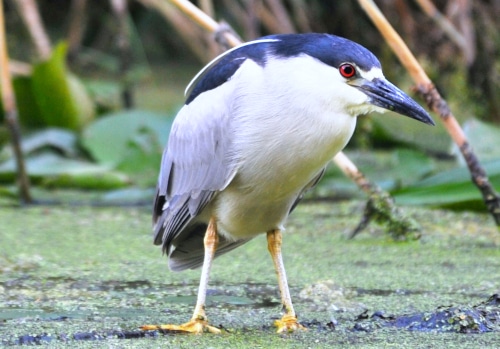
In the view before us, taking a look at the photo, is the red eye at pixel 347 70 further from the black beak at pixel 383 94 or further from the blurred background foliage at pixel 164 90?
the blurred background foliage at pixel 164 90

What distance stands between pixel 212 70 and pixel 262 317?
2.17 feet

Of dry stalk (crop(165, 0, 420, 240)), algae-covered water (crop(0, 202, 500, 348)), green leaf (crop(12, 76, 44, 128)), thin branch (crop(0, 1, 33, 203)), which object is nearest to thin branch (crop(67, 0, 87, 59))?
green leaf (crop(12, 76, 44, 128))

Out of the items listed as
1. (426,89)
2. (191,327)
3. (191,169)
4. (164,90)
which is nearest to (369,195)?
(426,89)

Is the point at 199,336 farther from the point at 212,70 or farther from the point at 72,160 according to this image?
the point at 72,160

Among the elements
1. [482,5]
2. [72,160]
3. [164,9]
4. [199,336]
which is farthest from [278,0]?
[199,336]

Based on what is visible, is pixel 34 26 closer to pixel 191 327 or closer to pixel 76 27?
pixel 76 27

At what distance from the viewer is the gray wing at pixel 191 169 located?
2.36m

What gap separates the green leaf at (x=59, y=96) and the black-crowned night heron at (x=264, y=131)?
2320 millimetres

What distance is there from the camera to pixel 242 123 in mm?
2273

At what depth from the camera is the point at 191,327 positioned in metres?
2.23

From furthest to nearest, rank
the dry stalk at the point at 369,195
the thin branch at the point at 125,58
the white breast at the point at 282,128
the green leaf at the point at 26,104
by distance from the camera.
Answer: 1. the thin branch at the point at 125,58
2. the green leaf at the point at 26,104
3. the dry stalk at the point at 369,195
4. the white breast at the point at 282,128

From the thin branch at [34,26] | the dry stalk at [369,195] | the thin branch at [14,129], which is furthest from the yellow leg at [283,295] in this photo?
the thin branch at [34,26]

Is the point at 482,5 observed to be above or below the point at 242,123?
above

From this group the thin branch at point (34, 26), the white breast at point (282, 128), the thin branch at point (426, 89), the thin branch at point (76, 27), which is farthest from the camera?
the thin branch at point (76, 27)
